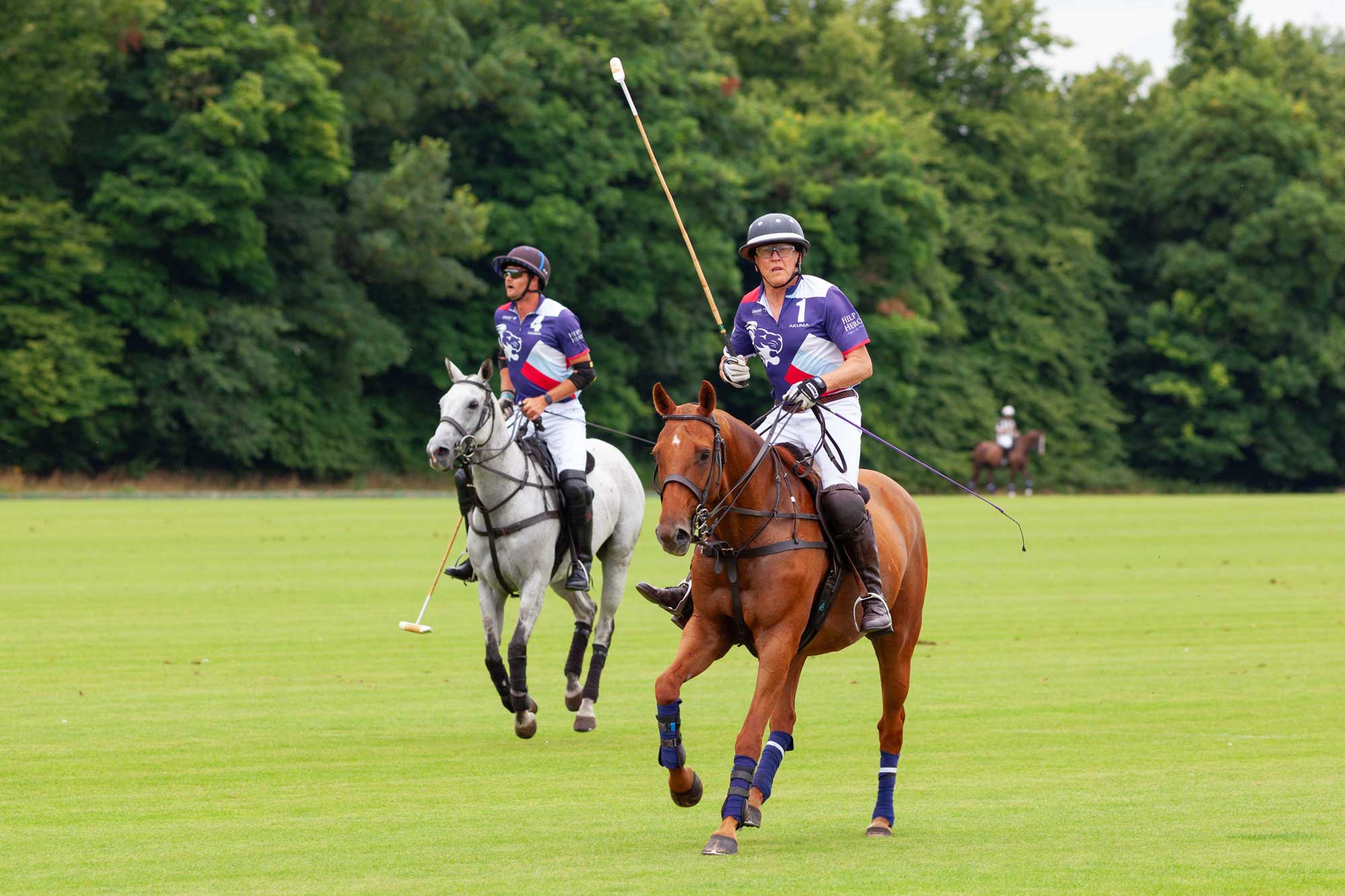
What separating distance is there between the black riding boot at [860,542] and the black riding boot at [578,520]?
4426mm

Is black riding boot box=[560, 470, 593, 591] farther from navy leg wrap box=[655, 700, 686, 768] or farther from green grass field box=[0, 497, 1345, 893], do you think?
navy leg wrap box=[655, 700, 686, 768]

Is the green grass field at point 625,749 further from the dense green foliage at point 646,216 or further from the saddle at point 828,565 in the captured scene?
the dense green foliage at point 646,216

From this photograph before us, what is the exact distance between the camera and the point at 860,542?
28.0 feet

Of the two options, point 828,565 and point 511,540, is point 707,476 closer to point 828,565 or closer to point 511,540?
point 828,565

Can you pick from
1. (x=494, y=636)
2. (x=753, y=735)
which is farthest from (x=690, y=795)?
(x=494, y=636)

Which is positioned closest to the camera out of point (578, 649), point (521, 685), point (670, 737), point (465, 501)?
point (670, 737)

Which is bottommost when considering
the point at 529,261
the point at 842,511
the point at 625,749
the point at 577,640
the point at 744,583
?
the point at 625,749

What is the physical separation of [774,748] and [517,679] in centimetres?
380

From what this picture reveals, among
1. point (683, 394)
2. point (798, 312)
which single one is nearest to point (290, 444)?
point (683, 394)

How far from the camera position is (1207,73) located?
7625 cm

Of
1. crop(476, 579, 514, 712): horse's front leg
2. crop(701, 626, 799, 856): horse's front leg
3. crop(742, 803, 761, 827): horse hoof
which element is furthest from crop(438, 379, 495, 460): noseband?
crop(742, 803, 761, 827): horse hoof

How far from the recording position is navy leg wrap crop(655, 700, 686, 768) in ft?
A: 26.0

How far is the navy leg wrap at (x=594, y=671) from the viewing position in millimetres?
12438

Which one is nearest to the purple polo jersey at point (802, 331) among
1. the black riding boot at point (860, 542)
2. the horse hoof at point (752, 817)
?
the black riding boot at point (860, 542)
